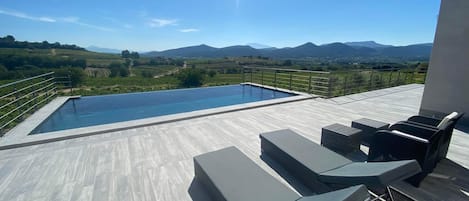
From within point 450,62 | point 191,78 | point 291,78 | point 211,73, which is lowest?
point 191,78

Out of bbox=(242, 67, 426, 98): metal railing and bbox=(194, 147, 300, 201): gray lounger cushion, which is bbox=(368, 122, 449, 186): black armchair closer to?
bbox=(194, 147, 300, 201): gray lounger cushion

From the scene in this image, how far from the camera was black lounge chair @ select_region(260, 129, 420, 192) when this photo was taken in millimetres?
1415

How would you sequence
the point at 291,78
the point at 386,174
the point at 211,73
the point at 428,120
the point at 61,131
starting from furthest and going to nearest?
the point at 211,73, the point at 291,78, the point at 61,131, the point at 428,120, the point at 386,174

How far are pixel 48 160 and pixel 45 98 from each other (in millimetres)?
4251

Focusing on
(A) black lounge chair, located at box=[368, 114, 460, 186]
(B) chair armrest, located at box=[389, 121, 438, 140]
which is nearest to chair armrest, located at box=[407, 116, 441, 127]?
(A) black lounge chair, located at box=[368, 114, 460, 186]

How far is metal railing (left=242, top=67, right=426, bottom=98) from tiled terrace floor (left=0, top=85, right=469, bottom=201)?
57.7 inches

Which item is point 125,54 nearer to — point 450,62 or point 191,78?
point 191,78

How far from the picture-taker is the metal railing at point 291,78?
645 cm

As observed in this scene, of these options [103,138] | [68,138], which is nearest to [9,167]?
[68,138]

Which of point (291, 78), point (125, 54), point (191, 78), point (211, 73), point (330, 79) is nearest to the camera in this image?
point (330, 79)

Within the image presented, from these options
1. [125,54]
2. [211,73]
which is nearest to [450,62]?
[211,73]

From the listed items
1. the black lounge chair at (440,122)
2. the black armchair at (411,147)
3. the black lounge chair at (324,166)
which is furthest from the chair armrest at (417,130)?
the black lounge chair at (324,166)

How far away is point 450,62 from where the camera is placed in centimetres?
404

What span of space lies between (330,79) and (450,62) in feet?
7.96
